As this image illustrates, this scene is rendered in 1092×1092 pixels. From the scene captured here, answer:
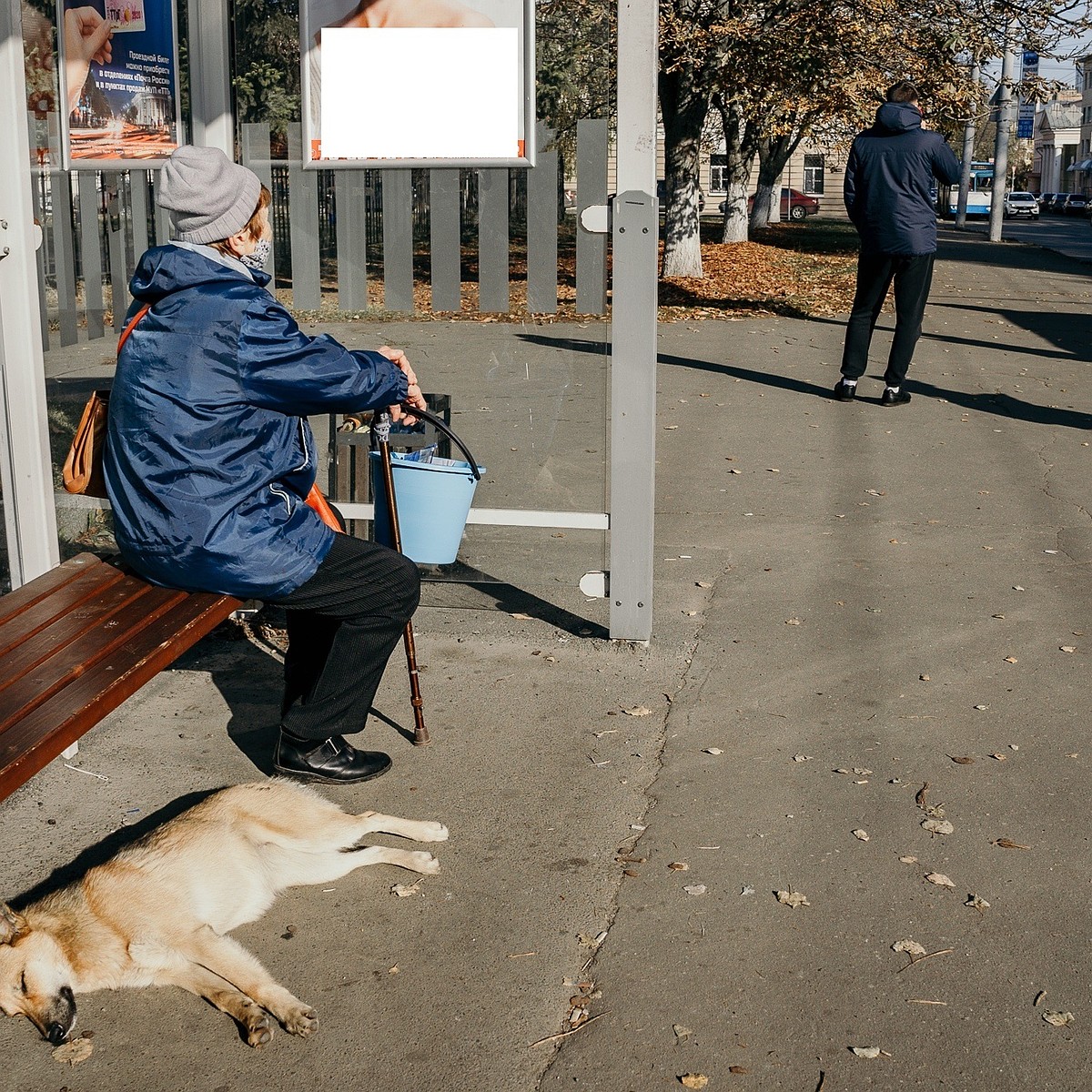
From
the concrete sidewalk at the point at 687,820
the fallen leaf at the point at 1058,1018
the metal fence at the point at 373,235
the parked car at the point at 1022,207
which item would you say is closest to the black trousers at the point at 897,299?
the concrete sidewalk at the point at 687,820

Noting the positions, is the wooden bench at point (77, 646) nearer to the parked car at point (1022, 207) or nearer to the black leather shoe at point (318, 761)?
the black leather shoe at point (318, 761)

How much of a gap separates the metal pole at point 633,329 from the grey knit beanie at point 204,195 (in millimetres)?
1606

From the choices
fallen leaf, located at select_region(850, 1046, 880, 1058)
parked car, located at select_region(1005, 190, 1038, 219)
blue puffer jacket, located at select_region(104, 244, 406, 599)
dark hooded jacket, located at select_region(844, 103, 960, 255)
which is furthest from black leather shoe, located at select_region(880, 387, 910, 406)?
parked car, located at select_region(1005, 190, 1038, 219)

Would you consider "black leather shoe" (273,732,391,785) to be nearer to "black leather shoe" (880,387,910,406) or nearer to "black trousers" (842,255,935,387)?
"black trousers" (842,255,935,387)

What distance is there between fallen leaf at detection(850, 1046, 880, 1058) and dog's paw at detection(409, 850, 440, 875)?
4.07 ft

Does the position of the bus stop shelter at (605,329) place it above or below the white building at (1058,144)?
below

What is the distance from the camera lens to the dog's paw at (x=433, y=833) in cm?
382

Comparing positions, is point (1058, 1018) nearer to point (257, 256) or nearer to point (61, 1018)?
point (61, 1018)

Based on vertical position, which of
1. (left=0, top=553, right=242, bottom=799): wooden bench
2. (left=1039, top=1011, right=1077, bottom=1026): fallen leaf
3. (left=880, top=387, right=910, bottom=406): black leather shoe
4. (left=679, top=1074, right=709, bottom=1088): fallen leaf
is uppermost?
(left=0, top=553, right=242, bottom=799): wooden bench

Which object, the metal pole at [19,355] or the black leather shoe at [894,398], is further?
the black leather shoe at [894,398]

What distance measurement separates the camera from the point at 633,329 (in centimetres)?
499

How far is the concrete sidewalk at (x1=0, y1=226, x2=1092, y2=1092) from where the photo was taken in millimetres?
2939

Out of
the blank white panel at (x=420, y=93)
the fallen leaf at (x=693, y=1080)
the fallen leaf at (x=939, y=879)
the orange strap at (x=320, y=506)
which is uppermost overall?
the blank white panel at (x=420, y=93)

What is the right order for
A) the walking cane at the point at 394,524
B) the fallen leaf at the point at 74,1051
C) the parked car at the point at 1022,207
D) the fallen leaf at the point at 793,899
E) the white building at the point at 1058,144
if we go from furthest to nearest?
the white building at the point at 1058,144 < the parked car at the point at 1022,207 < the walking cane at the point at 394,524 < the fallen leaf at the point at 793,899 < the fallen leaf at the point at 74,1051
